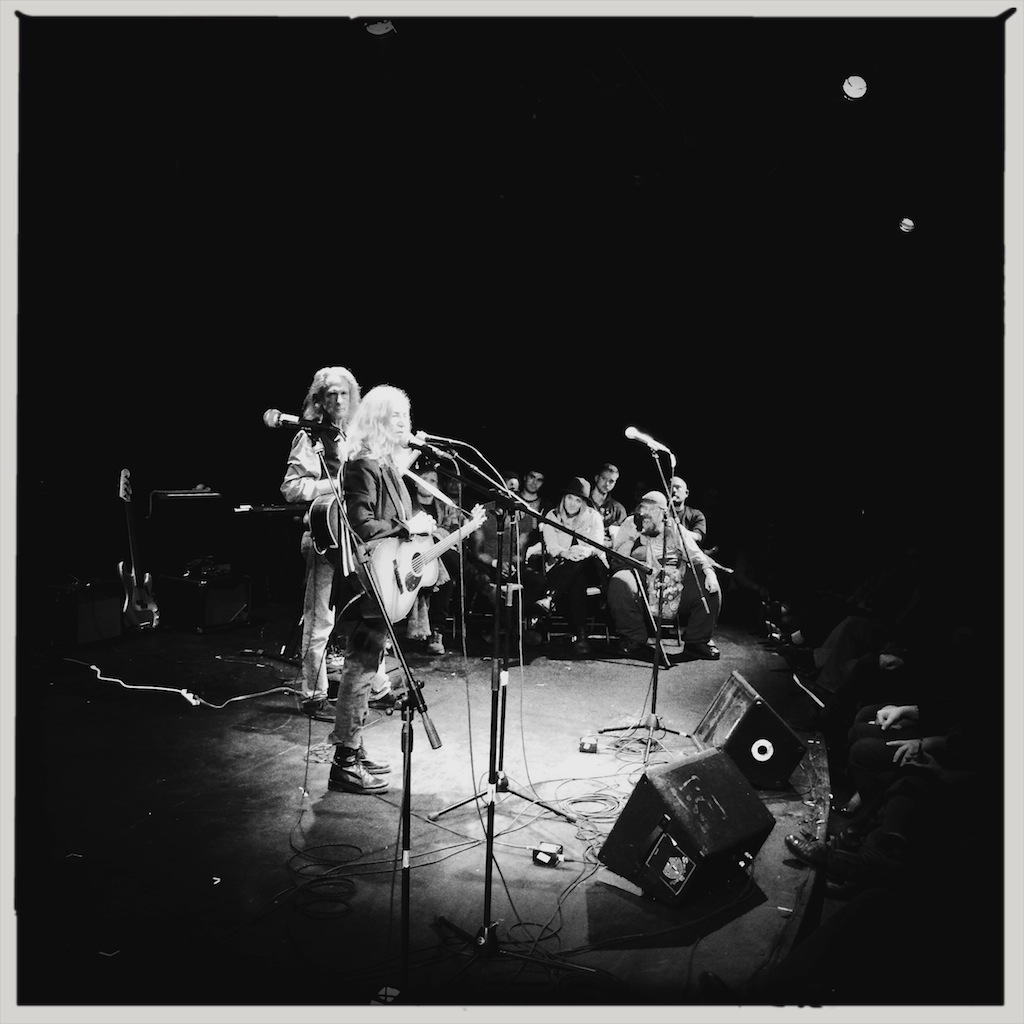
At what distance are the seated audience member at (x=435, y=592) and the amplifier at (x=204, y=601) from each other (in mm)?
1727

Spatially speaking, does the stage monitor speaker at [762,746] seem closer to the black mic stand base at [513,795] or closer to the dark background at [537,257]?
the black mic stand base at [513,795]

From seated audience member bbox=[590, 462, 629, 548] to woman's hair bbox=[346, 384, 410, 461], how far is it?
4.20m

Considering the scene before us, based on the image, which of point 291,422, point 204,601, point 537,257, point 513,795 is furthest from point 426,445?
point 537,257

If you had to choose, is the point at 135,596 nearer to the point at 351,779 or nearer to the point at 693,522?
the point at 351,779

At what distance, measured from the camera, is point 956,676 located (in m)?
4.09

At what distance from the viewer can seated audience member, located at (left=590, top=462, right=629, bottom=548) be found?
8.27m

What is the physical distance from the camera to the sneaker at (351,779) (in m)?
4.01

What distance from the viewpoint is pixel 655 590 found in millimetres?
7238

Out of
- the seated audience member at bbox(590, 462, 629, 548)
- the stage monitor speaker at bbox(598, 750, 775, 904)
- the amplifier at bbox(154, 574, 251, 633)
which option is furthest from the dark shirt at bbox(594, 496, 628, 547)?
the stage monitor speaker at bbox(598, 750, 775, 904)

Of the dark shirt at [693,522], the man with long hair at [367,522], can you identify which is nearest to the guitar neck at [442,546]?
the man with long hair at [367,522]

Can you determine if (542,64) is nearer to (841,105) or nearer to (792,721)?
(841,105)

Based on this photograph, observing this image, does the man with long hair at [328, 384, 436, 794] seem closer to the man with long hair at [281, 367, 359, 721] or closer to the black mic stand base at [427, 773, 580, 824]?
the black mic stand base at [427, 773, 580, 824]

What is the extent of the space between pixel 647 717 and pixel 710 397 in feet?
20.8

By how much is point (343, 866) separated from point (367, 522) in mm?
1503
